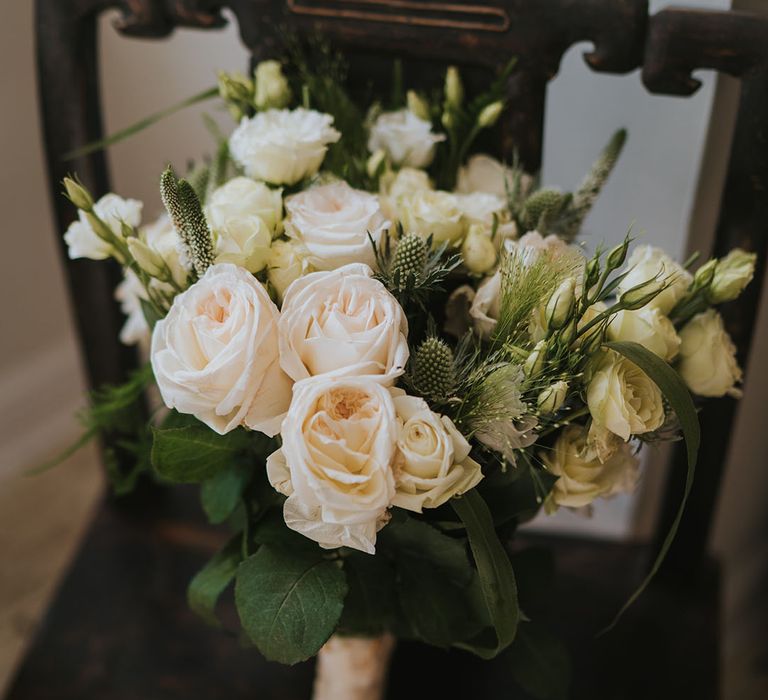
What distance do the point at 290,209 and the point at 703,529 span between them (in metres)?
0.56

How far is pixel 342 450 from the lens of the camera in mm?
482

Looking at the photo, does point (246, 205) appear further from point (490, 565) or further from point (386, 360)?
point (490, 565)

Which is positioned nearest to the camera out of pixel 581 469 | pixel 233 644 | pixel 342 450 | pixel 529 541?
pixel 342 450

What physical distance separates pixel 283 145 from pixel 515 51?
226 millimetres

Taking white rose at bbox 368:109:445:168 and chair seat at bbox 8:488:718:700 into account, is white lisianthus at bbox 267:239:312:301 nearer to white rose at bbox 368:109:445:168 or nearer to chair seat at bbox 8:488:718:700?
white rose at bbox 368:109:445:168

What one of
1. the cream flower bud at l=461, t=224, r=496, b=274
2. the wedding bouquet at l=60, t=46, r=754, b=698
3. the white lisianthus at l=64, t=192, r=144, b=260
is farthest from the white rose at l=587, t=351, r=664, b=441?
the white lisianthus at l=64, t=192, r=144, b=260

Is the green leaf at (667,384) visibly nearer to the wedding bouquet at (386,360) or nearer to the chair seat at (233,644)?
the wedding bouquet at (386,360)

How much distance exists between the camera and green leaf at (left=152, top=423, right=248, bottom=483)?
574 mm

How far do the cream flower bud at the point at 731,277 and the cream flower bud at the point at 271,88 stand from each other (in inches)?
14.3

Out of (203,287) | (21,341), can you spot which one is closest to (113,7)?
(203,287)

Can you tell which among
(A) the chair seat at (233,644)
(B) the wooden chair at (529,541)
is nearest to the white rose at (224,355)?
(B) the wooden chair at (529,541)

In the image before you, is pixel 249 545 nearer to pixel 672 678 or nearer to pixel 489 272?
pixel 489 272

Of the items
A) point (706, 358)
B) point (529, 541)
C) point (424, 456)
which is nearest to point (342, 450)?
point (424, 456)

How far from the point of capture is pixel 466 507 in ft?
1.75
